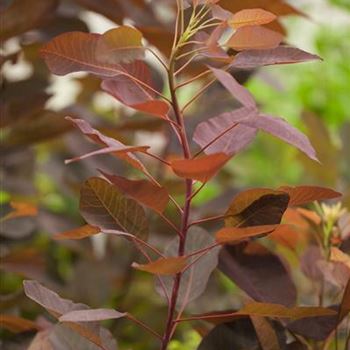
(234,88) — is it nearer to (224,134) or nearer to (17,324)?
(224,134)

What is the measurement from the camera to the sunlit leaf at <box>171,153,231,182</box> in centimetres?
66

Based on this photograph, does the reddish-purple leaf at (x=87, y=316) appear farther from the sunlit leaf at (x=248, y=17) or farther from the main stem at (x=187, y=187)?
the sunlit leaf at (x=248, y=17)

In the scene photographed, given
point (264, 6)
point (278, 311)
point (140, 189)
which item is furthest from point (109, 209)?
point (264, 6)

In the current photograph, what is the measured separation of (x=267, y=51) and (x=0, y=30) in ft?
1.49

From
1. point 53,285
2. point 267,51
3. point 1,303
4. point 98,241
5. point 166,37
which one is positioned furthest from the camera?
point 98,241

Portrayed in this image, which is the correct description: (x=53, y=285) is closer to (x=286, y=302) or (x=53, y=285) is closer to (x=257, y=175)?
(x=286, y=302)

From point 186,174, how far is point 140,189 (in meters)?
0.05

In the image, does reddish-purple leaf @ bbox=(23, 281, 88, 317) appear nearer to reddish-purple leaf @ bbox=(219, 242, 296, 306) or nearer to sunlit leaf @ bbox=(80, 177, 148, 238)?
sunlit leaf @ bbox=(80, 177, 148, 238)

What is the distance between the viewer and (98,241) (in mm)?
1958

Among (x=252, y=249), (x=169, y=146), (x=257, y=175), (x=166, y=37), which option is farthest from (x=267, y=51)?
(x=257, y=175)

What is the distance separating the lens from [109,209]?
0.75 metres

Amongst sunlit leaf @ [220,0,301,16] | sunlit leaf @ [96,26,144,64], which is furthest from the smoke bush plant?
sunlit leaf @ [220,0,301,16]

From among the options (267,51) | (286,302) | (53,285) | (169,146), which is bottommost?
(53,285)

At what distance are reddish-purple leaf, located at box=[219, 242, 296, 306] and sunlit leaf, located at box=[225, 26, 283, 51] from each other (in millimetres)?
257
